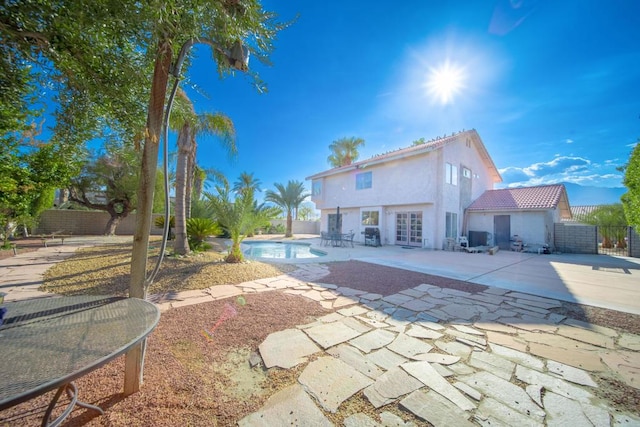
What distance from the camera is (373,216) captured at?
51.7 ft

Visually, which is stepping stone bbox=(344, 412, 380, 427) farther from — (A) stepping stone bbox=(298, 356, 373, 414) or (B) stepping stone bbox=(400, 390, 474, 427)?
(B) stepping stone bbox=(400, 390, 474, 427)

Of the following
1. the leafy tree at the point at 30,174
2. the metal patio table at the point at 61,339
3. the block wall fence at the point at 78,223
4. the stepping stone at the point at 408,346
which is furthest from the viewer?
the block wall fence at the point at 78,223

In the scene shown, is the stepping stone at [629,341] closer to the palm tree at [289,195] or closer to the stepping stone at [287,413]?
the stepping stone at [287,413]

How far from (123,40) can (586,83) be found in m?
18.1

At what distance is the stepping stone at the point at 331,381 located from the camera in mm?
1929

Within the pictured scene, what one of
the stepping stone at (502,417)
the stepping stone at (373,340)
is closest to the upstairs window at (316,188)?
the stepping stone at (373,340)

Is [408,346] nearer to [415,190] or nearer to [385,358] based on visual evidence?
[385,358]

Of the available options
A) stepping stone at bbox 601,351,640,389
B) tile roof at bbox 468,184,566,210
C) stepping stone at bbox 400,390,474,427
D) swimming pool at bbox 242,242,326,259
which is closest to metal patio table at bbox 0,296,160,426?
stepping stone at bbox 400,390,474,427

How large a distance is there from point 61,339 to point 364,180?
52.5ft

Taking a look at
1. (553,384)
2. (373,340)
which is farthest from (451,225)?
(373,340)

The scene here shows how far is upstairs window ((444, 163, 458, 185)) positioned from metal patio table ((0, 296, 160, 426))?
582 inches

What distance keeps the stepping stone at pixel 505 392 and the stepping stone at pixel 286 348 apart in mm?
1628

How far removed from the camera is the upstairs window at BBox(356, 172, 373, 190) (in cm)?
1585

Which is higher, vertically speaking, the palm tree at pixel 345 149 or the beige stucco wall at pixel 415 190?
the palm tree at pixel 345 149
